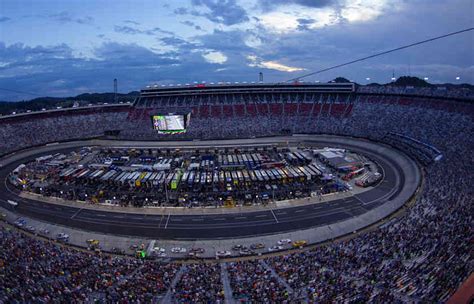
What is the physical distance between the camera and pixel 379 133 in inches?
2822

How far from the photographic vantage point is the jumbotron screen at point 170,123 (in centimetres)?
7619

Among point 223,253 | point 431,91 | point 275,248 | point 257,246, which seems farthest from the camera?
point 431,91

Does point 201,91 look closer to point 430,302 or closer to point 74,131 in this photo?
point 74,131

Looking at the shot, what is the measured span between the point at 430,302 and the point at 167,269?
21.0 m

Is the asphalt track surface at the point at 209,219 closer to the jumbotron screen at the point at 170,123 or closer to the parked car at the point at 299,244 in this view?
the parked car at the point at 299,244

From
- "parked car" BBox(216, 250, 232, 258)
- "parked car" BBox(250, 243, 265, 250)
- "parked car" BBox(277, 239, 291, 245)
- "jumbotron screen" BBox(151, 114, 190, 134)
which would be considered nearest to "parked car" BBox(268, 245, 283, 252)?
"parked car" BBox(277, 239, 291, 245)

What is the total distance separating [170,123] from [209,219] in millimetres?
39833

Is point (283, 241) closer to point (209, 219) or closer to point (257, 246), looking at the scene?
point (257, 246)

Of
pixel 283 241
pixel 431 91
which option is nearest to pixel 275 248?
pixel 283 241

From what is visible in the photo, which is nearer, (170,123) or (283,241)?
(283,241)

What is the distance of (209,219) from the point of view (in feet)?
138

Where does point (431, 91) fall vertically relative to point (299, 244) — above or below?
above

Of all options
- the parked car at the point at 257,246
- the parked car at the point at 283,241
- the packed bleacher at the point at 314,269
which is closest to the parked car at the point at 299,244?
the parked car at the point at 283,241

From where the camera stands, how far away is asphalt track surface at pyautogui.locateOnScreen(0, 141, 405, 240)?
3881 centimetres
